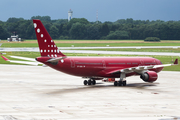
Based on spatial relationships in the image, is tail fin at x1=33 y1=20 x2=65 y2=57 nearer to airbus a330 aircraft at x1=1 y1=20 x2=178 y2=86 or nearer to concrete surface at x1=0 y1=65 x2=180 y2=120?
airbus a330 aircraft at x1=1 y1=20 x2=178 y2=86

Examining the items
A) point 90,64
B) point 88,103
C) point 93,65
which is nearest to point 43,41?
point 90,64

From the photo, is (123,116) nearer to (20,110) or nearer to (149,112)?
(149,112)

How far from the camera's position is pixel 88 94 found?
32.7 m

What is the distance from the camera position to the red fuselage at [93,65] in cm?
3610

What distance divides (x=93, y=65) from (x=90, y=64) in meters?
0.43

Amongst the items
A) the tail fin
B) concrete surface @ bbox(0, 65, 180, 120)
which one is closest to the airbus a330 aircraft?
the tail fin

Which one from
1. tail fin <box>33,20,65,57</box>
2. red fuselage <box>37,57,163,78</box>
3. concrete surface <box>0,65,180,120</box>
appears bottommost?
concrete surface <box>0,65,180,120</box>

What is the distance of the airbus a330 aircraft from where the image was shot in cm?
3491

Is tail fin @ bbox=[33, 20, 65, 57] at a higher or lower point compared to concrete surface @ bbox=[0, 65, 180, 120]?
higher

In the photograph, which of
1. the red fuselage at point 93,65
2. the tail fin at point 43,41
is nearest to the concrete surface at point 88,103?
the red fuselage at point 93,65

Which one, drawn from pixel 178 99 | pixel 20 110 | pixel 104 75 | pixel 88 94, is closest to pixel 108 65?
pixel 104 75

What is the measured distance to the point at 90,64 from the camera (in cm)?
3791

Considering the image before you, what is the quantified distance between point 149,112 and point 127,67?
16.9m

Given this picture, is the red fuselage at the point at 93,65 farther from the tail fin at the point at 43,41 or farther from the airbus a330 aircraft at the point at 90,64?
the tail fin at the point at 43,41
